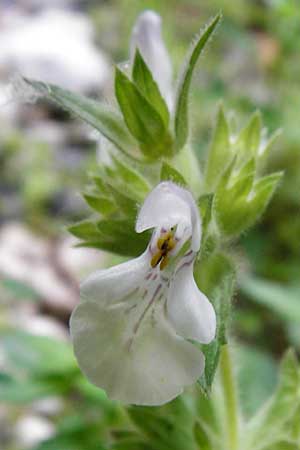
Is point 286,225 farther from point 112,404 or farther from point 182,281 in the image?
point 182,281

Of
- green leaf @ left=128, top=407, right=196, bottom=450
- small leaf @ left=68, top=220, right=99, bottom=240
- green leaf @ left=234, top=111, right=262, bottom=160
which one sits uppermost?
green leaf @ left=234, top=111, right=262, bottom=160

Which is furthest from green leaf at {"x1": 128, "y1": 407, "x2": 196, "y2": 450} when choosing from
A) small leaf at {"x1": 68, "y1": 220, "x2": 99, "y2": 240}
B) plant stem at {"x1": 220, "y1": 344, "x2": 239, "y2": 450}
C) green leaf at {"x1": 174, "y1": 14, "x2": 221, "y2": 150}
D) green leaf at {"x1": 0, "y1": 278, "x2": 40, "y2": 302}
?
green leaf at {"x1": 0, "y1": 278, "x2": 40, "y2": 302}

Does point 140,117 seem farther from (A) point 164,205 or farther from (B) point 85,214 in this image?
(B) point 85,214

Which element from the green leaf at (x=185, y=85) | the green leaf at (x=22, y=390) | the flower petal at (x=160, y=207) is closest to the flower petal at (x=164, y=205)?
the flower petal at (x=160, y=207)

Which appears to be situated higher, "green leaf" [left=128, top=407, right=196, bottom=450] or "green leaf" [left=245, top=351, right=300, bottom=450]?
"green leaf" [left=245, top=351, right=300, bottom=450]

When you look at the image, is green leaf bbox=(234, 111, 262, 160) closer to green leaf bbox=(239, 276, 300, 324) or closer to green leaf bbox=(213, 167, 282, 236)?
green leaf bbox=(213, 167, 282, 236)

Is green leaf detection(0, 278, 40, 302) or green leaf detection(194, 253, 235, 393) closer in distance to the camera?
green leaf detection(194, 253, 235, 393)
